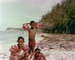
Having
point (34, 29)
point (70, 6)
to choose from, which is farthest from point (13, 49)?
point (70, 6)

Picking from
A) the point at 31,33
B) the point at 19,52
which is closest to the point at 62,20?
the point at 31,33

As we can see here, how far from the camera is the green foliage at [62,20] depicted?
418 centimetres

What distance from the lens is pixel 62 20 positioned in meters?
4.87

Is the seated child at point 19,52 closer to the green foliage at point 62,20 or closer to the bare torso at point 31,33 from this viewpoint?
the bare torso at point 31,33

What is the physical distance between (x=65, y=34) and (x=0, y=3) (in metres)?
2.77

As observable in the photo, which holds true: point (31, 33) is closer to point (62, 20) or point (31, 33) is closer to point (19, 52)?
point (19, 52)

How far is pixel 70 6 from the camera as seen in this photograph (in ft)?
→ 13.4

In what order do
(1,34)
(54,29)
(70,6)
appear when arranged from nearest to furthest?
(1,34) < (70,6) < (54,29)

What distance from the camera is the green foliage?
4.18 meters

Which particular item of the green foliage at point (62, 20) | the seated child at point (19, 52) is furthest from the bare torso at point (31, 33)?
the green foliage at point (62, 20)

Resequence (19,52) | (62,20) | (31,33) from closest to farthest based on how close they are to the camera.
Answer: (19,52), (31,33), (62,20)

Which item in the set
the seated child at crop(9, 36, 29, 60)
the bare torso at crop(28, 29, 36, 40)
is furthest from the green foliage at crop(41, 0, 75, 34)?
the seated child at crop(9, 36, 29, 60)

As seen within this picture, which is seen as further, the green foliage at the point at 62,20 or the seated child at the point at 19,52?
the green foliage at the point at 62,20

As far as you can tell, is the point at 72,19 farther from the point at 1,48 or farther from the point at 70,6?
the point at 1,48
